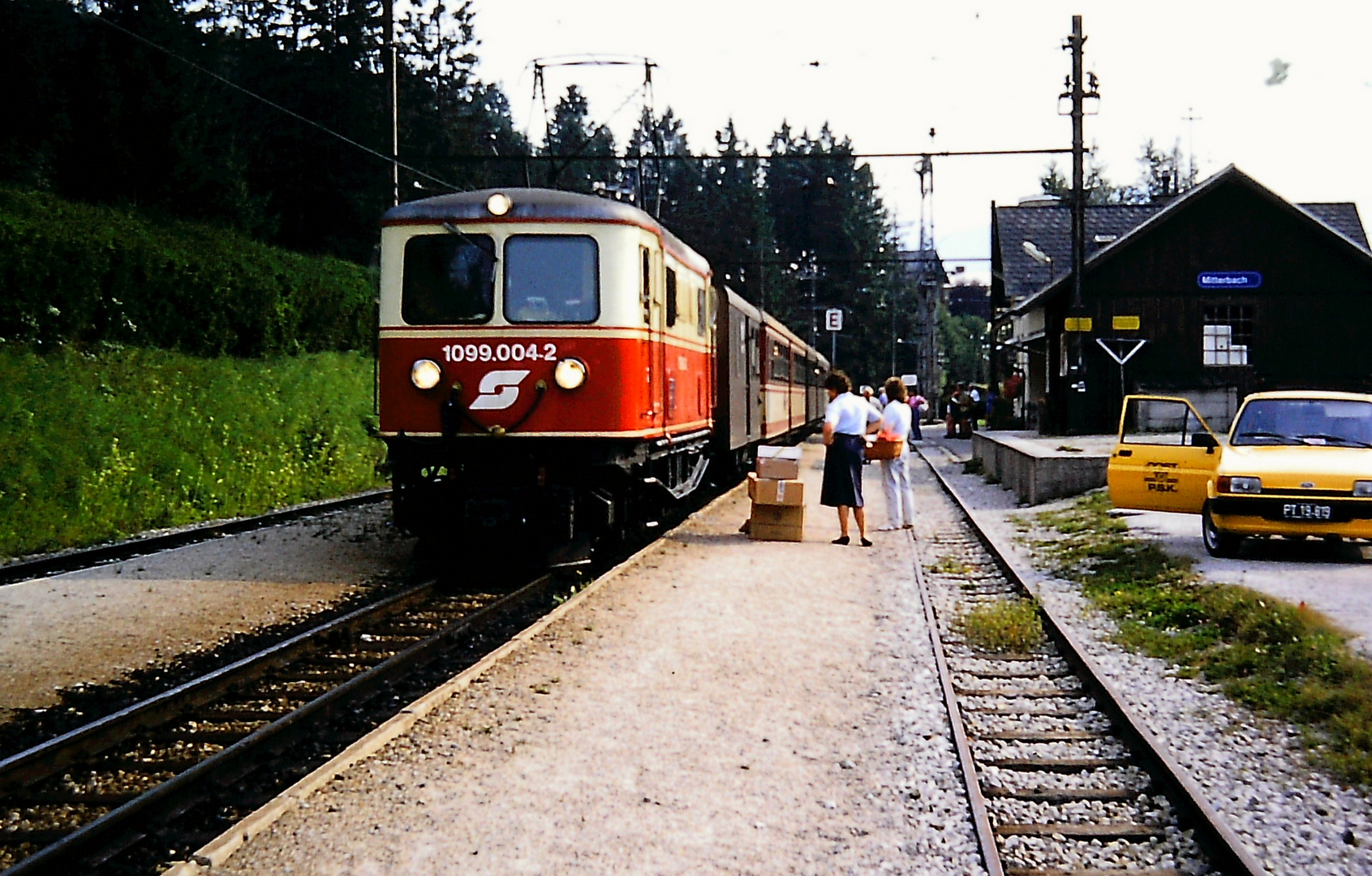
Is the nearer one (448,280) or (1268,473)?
(448,280)

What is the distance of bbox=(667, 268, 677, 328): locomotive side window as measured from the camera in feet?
43.1

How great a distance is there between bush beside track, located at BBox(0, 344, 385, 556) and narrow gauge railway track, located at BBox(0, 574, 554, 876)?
17.1 ft

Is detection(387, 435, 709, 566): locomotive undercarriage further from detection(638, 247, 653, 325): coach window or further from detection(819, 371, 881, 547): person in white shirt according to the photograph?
Answer: detection(819, 371, 881, 547): person in white shirt

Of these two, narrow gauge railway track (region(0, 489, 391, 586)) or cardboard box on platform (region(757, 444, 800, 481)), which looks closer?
narrow gauge railway track (region(0, 489, 391, 586))

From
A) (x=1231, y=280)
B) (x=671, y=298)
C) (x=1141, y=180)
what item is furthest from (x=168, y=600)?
(x=1141, y=180)

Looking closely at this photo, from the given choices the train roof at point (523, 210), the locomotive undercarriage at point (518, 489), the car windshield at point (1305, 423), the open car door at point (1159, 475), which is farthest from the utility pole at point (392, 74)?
the car windshield at point (1305, 423)

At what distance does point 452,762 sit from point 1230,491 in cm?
831

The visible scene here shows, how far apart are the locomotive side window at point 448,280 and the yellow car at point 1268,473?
6.06 m

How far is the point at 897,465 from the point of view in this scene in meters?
16.2

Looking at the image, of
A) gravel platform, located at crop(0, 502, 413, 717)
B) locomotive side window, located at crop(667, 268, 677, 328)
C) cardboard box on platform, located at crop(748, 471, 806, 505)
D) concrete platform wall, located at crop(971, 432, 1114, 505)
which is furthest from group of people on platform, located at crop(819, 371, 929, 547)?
gravel platform, located at crop(0, 502, 413, 717)

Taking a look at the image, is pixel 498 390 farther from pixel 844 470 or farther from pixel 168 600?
pixel 844 470

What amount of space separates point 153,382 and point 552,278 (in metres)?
11.6

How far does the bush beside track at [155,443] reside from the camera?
50.2 feet

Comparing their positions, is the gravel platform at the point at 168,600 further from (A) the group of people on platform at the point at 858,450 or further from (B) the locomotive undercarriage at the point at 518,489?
(A) the group of people on platform at the point at 858,450
